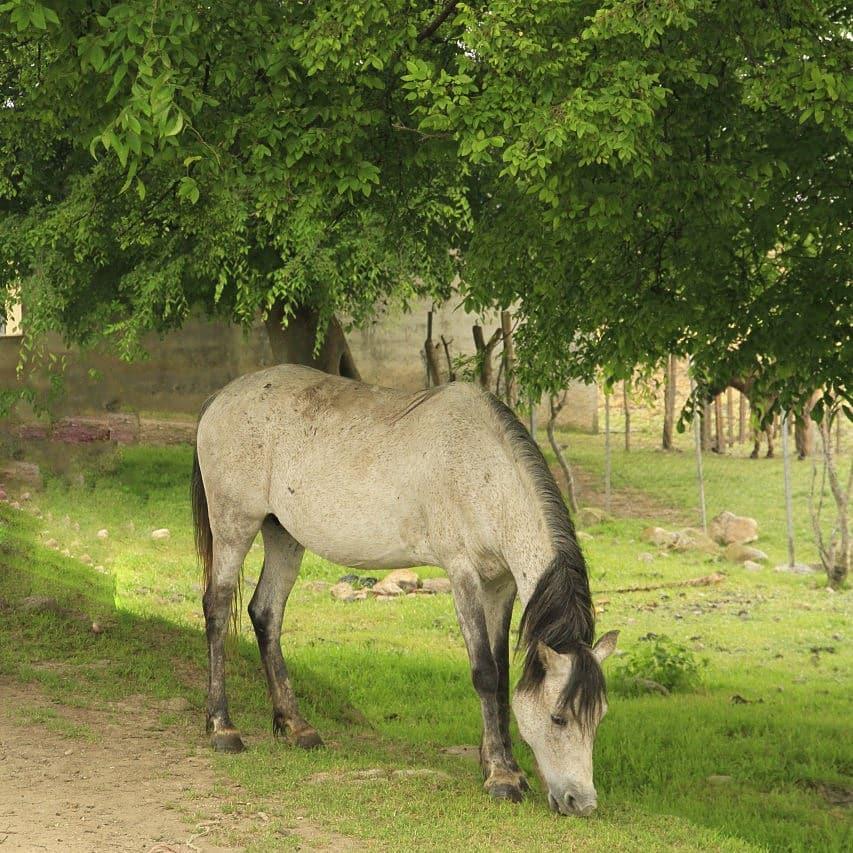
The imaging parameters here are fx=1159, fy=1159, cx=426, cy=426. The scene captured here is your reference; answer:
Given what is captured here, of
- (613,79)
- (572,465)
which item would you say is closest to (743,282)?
(613,79)

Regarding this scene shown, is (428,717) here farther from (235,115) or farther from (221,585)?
(235,115)

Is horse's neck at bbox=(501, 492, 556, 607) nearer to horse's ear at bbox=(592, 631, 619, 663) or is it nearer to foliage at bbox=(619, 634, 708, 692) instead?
horse's ear at bbox=(592, 631, 619, 663)

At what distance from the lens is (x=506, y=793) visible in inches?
234

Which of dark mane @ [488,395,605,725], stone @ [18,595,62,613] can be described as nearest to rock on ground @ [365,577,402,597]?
stone @ [18,595,62,613]

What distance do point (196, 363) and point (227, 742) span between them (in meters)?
15.7

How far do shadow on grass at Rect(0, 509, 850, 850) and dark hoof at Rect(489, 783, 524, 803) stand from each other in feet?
1.22

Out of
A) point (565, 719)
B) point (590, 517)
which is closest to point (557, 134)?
point (565, 719)

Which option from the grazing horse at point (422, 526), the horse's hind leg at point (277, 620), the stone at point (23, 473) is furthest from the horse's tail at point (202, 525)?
the stone at point (23, 473)

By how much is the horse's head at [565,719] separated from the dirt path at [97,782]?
61.6 inches

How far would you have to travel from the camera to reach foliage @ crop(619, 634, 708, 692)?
10156 mm

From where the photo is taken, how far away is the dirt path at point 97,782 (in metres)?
5.23

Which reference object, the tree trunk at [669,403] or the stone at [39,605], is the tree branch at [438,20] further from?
the tree trunk at [669,403]

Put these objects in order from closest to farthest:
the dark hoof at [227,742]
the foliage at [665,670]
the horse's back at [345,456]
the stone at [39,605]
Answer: the horse's back at [345,456] < the dark hoof at [227,742] < the stone at [39,605] < the foliage at [665,670]

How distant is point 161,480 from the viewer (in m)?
18.7
